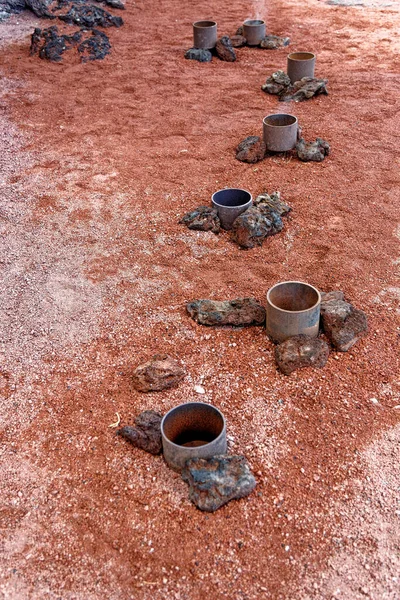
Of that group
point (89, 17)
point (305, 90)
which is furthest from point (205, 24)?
Answer: point (305, 90)

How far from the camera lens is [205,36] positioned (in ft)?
31.3

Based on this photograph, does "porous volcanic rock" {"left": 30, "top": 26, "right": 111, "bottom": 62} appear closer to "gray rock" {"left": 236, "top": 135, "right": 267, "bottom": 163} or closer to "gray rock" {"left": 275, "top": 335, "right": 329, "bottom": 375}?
"gray rock" {"left": 236, "top": 135, "right": 267, "bottom": 163}

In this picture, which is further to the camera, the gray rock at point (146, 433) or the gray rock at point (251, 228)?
the gray rock at point (251, 228)

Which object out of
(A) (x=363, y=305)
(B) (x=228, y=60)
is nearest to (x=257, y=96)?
(B) (x=228, y=60)

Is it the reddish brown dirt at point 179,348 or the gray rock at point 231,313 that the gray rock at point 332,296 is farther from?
the gray rock at point 231,313

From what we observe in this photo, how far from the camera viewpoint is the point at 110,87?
8641 mm

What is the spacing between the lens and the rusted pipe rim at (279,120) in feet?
21.5

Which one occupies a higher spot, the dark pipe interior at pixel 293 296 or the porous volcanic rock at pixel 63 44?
the porous volcanic rock at pixel 63 44

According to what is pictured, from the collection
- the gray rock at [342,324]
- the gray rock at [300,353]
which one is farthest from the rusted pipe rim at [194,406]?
the gray rock at [342,324]

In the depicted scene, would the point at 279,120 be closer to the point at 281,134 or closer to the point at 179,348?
the point at 281,134

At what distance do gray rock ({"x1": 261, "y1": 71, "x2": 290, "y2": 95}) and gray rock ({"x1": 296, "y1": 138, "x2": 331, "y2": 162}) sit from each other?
1948 mm

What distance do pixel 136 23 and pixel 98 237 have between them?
7.71m

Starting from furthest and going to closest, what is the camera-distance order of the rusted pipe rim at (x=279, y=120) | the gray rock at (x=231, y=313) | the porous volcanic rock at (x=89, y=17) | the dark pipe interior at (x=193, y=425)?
the porous volcanic rock at (x=89, y=17)
the rusted pipe rim at (x=279, y=120)
the gray rock at (x=231, y=313)
the dark pipe interior at (x=193, y=425)

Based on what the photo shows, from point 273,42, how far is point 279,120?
4.07 metres
